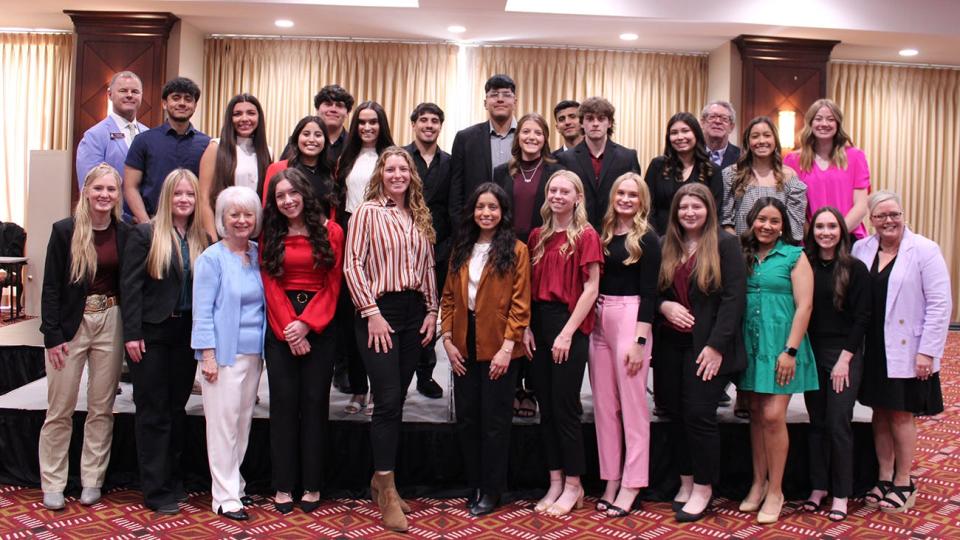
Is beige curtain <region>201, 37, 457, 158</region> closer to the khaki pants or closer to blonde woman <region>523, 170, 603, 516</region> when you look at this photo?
the khaki pants

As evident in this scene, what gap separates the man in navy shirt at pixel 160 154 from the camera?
4039 millimetres

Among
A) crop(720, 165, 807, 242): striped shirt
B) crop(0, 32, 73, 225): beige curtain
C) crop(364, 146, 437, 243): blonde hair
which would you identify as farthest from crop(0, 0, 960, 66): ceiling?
crop(364, 146, 437, 243): blonde hair

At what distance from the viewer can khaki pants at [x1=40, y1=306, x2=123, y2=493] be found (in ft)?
11.5

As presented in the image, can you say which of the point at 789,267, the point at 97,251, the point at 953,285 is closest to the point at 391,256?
the point at 97,251

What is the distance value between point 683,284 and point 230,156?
230cm

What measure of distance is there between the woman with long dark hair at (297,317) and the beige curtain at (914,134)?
783 centimetres

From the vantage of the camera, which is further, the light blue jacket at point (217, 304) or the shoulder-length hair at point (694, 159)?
the shoulder-length hair at point (694, 159)

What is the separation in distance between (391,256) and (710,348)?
4.79 ft

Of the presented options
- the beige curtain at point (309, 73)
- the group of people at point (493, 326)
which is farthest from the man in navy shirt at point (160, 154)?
the beige curtain at point (309, 73)

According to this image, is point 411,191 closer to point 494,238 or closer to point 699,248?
point 494,238

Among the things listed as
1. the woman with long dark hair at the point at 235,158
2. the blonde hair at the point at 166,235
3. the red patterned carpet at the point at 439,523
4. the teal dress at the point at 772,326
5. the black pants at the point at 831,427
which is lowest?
the red patterned carpet at the point at 439,523

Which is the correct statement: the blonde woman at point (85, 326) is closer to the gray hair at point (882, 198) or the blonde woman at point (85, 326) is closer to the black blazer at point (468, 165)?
the black blazer at point (468, 165)

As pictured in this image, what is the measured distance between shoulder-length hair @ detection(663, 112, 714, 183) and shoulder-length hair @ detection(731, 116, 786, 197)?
18 cm

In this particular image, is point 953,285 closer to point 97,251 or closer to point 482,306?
point 482,306
